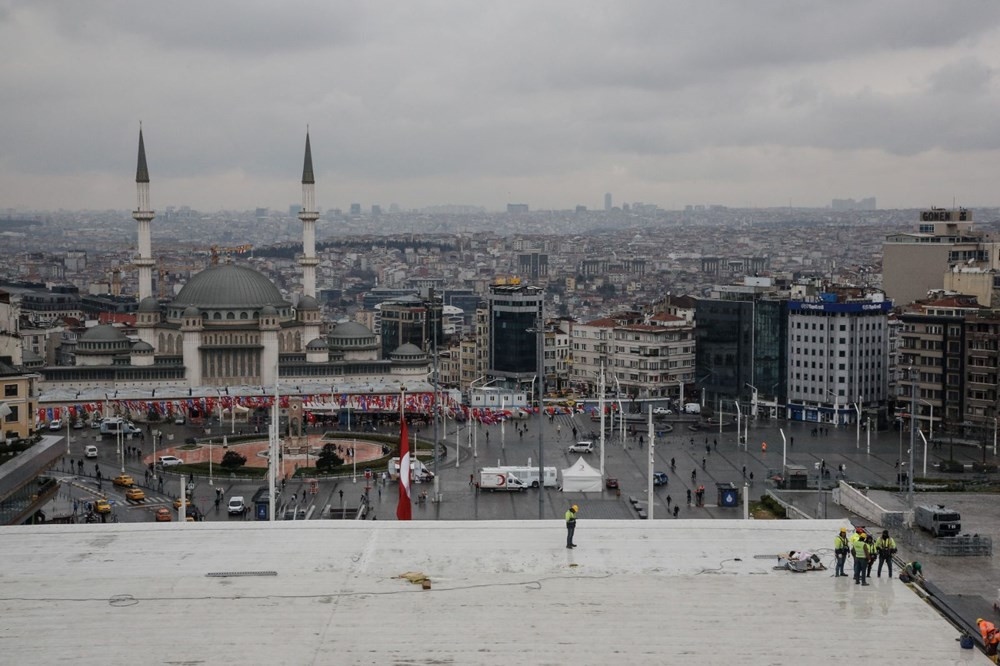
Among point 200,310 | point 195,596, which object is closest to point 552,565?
point 195,596

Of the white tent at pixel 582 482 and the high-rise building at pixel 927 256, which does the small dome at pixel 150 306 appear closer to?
the white tent at pixel 582 482

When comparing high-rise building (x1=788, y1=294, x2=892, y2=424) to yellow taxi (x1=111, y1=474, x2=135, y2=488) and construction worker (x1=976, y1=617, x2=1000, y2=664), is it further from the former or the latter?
construction worker (x1=976, y1=617, x2=1000, y2=664)

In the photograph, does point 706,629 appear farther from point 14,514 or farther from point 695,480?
point 695,480

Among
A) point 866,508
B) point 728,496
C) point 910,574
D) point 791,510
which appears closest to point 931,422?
point 728,496

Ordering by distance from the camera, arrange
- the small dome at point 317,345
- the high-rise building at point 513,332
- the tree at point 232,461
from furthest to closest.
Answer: the high-rise building at point 513,332
the small dome at point 317,345
the tree at point 232,461

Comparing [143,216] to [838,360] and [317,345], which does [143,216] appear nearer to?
[317,345]

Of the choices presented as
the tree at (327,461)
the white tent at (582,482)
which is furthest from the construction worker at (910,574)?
the tree at (327,461)
